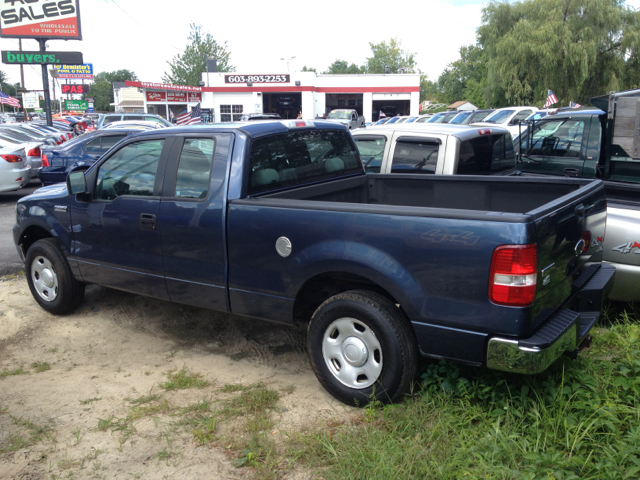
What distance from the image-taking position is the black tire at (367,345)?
322 centimetres

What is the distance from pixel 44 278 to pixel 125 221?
1.55 m

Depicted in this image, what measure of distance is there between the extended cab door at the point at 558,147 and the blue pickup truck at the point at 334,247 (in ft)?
11.4

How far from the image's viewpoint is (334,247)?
A: 3338 millimetres

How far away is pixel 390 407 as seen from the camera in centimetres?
330

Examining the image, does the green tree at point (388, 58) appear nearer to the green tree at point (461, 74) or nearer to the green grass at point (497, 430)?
the green tree at point (461, 74)

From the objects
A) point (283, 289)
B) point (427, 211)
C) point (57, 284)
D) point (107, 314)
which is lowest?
point (107, 314)

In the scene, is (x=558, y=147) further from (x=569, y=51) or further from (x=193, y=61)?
(x=193, y=61)

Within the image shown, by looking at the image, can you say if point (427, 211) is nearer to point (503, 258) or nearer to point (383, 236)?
point (383, 236)

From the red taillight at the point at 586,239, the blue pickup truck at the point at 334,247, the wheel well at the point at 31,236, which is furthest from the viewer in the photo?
the wheel well at the point at 31,236

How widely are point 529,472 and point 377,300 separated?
4.02ft

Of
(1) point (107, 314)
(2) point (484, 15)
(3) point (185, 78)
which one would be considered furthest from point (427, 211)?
(3) point (185, 78)

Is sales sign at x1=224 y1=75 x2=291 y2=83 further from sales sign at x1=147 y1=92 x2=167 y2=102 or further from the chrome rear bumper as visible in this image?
the chrome rear bumper

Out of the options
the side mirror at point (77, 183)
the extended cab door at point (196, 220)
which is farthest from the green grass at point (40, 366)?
the side mirror at point (77, 183)

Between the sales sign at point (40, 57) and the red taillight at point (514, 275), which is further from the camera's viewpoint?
the sales sign at point (40, 57)
